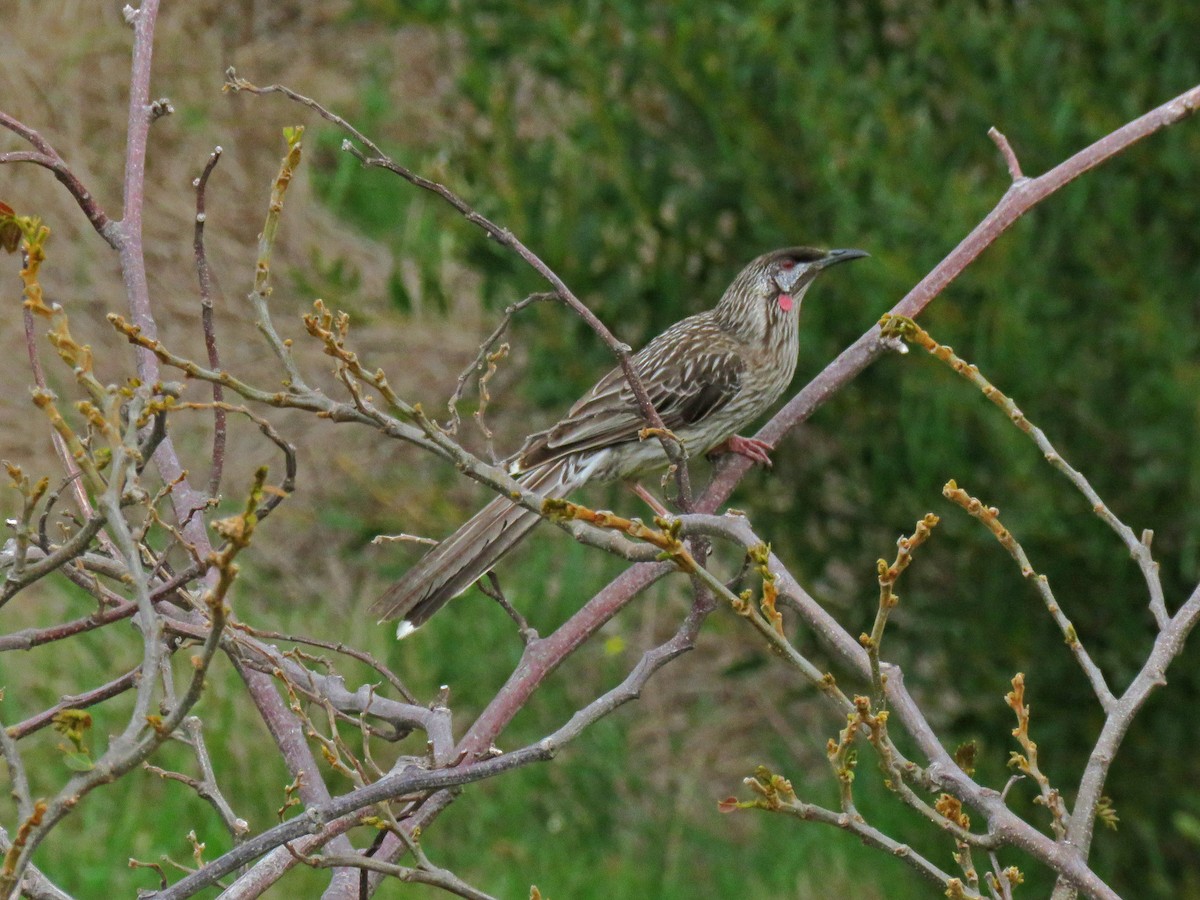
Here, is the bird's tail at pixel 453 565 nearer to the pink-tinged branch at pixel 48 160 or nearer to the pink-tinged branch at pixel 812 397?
the pink-tinged branch at pixel 812 397

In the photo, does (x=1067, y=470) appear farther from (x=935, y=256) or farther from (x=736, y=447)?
(x=736, y=447)

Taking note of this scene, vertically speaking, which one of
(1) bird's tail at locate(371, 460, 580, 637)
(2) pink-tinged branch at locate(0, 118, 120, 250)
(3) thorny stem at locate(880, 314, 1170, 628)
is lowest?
(3) thorny stem at locate(880, 314, 1170, 628)

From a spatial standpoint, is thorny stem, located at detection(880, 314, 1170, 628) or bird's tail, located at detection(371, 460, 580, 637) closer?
thorny stem, located at detection(880, 314, 1170, 628)

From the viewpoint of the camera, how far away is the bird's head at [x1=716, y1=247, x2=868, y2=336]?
15.0 feet

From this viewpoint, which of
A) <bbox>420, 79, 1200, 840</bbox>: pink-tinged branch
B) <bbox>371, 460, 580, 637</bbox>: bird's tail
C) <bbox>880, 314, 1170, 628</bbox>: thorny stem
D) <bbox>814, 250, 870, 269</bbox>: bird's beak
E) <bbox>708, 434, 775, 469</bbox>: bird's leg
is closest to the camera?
<bbox>880, 314, 1170, 628</bbox>: thorny stem

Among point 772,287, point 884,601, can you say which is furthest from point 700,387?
point 884,601

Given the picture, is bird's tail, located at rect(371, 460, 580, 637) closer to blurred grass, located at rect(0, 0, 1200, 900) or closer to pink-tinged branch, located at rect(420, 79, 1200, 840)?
pink-tinged branch, located at rect(420, 79, 1200, 840)

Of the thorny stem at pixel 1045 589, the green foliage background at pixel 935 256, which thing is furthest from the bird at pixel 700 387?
the thorny stem at pixel 1045 589

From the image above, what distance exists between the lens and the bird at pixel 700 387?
177 inches

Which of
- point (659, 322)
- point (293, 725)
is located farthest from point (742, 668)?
point (293, 725)

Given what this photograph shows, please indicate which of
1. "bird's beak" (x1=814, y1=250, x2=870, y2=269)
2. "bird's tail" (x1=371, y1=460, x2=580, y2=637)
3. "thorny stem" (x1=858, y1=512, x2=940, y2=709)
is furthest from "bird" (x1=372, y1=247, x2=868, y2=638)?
"thorny stem" (x1=858, y1=512, x2=940, y2=709)

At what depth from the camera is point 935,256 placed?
450 centimetres

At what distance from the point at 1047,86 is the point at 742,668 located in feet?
7.05

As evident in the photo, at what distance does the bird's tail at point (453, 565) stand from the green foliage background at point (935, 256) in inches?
58.0
